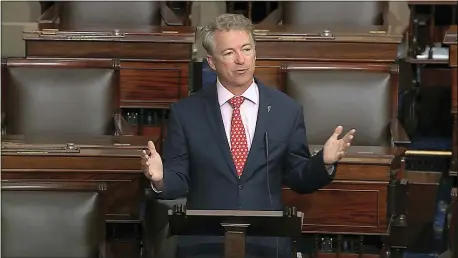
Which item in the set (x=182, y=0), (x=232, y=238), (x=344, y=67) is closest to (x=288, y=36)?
(x=344, y=67)

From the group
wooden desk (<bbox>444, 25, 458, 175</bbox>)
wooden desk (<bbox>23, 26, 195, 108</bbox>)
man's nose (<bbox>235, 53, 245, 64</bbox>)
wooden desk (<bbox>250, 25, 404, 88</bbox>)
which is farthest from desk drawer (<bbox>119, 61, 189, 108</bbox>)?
man's nose (<bbox>235, 53, 245, 64</bbox>)

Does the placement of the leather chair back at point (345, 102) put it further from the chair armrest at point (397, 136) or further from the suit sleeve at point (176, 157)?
the suit sleeve at point (176, 157)

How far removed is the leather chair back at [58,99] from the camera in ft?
6.02

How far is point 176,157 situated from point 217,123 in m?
0.07

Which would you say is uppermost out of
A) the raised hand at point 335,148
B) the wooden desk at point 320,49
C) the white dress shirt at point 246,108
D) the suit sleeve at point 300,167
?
the wooden desk at point 320,49

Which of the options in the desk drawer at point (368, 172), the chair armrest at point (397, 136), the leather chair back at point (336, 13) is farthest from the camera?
the leather chair back at point (336, 13)

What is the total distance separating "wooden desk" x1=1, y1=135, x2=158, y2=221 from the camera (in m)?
1.55

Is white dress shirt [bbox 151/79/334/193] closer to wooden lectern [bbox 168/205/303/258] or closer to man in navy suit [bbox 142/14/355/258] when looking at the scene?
man in navy suit [bbox 142/14/355/258]

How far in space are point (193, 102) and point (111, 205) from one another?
0.28 m

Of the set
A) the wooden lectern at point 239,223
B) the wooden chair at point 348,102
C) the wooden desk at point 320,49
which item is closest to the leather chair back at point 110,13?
the wooden desk at point 320,49

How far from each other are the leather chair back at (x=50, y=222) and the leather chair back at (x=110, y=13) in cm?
96

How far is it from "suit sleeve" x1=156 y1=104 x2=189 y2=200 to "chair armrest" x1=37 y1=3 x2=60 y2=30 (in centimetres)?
77

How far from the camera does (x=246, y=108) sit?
1333 mm

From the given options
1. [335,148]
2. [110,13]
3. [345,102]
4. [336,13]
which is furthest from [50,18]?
[335,148]
